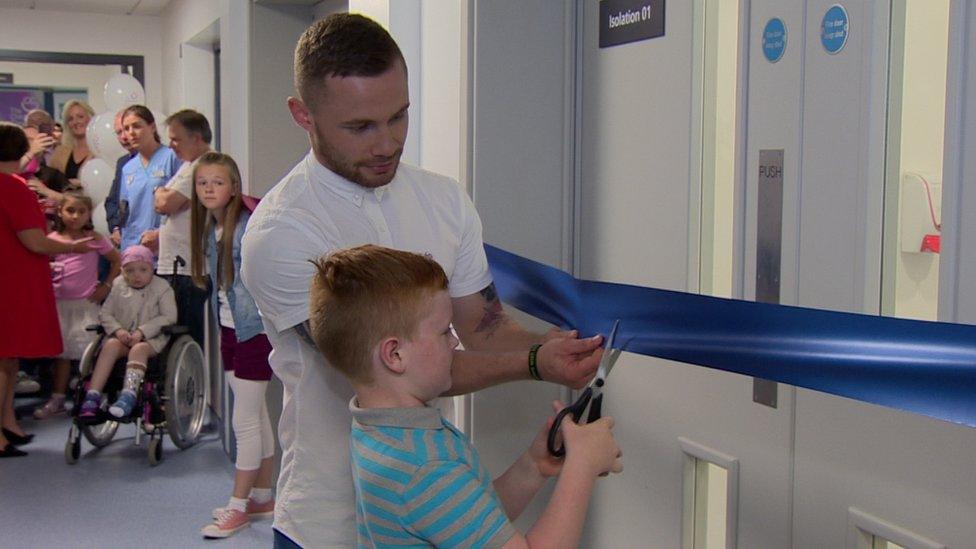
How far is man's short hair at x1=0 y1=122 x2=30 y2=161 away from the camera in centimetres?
611

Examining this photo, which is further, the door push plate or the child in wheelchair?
the child in wheelchair

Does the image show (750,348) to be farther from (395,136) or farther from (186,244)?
(186,244)

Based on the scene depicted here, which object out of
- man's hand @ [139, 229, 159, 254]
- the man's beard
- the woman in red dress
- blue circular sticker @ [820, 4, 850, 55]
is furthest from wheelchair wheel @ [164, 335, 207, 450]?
blue circular sticker @ [820, 4, 850, 55]

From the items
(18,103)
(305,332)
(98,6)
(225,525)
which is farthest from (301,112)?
(18,103)

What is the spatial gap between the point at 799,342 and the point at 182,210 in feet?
17.3

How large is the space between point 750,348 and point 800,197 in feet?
1.74

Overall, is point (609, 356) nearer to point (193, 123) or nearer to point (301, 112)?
point (301, 112)

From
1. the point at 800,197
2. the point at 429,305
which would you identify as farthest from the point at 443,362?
the point at 800,197

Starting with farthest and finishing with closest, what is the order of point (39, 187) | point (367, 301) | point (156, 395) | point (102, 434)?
point (39, 187), point (102, 434), point (156, 395), point (367, 301)

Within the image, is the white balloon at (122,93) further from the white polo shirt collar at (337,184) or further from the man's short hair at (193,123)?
the white polo shirt collar at (337,184)

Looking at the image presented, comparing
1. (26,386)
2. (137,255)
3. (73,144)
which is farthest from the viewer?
(73,144)

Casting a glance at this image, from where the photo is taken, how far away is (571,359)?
6.10 feet

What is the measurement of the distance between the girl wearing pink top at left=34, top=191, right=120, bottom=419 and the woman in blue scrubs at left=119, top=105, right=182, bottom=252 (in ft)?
0.92

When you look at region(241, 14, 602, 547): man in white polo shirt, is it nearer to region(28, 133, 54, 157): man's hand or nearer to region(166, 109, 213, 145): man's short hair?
region(166, 109, 213, 145): man's short hair
